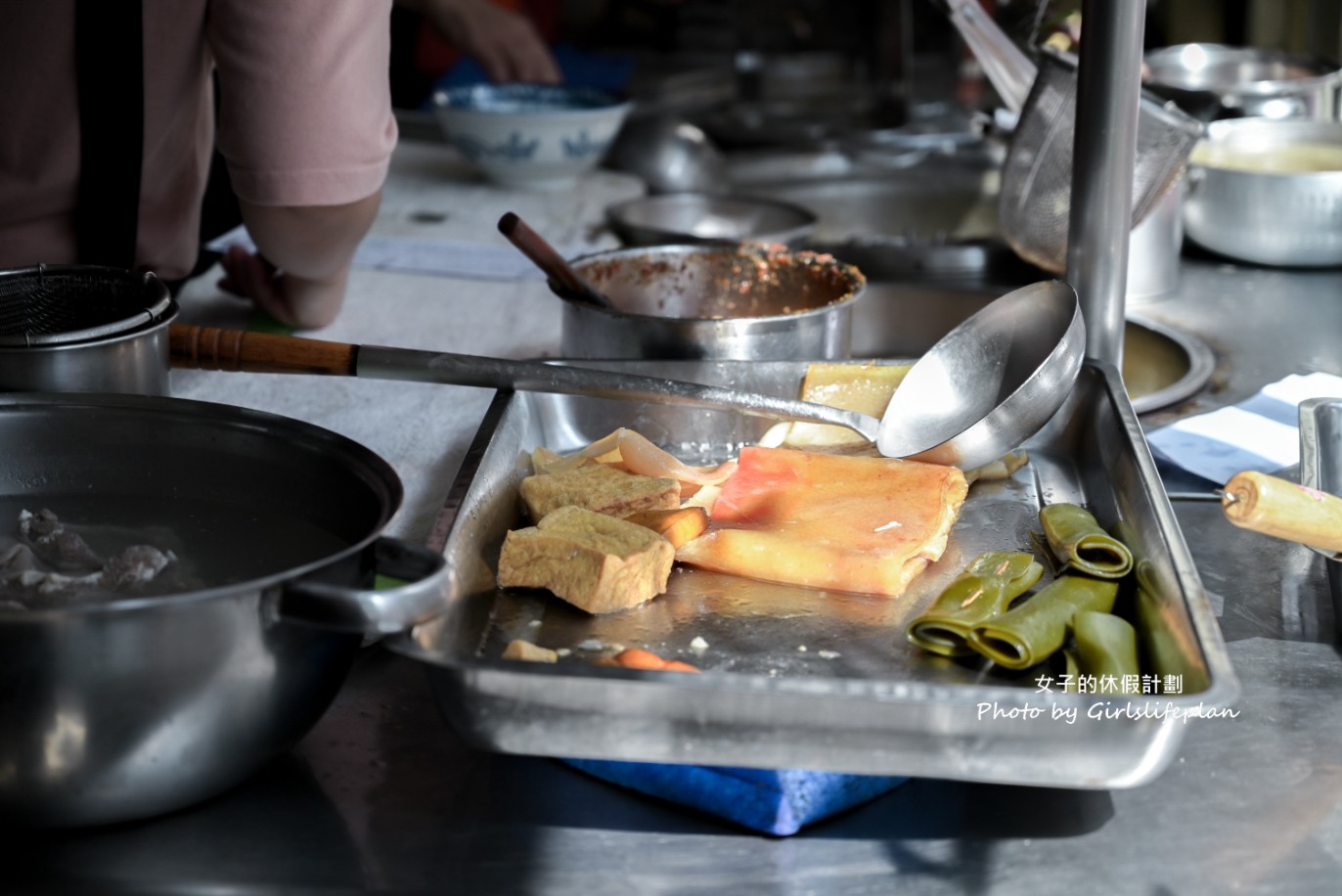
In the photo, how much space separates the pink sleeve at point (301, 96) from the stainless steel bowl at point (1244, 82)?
1.04 metres

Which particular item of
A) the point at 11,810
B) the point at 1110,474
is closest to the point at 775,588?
the point at 1110,474

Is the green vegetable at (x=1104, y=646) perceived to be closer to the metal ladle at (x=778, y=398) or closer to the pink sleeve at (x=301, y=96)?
the metal ladle at (x=778, y=398)

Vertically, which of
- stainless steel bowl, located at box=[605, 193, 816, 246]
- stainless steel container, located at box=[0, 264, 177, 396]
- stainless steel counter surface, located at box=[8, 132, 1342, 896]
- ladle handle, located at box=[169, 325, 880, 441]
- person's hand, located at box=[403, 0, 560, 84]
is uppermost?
person's hand, located at box=[403, 0, 560, 84]

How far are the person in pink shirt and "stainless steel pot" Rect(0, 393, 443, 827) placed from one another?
0.49 m

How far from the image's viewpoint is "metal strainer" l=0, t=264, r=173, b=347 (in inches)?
36.4

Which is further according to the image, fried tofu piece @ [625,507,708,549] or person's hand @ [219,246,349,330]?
person's hand @ [219,246,349,330]

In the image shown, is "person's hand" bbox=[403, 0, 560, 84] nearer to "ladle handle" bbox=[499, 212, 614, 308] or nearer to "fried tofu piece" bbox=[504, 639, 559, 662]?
"ladle handle" bbox=[499, 212, 614, 308]

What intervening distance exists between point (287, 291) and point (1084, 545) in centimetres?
96

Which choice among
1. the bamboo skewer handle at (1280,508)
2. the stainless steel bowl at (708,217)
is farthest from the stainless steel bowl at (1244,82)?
the bamboo skewer handle at (1280,508)

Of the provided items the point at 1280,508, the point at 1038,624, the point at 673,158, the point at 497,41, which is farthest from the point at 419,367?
the point at 497,41

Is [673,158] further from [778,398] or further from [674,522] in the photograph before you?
[674,522]

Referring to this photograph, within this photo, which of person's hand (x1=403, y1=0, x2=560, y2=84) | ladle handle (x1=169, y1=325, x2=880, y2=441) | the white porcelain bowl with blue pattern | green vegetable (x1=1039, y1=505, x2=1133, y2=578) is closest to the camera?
green vegetable (x1=1039, y1=505, x2=1133, y2=578)

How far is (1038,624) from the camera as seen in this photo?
0.70m

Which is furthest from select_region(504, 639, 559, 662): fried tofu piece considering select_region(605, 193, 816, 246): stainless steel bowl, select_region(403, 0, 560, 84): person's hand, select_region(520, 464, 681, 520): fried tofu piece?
select_region(403, 0, 560, 84): person's hand
